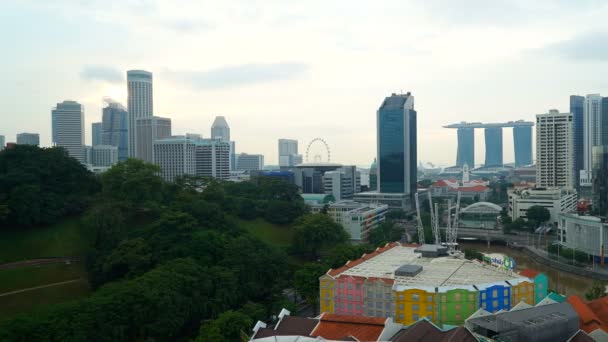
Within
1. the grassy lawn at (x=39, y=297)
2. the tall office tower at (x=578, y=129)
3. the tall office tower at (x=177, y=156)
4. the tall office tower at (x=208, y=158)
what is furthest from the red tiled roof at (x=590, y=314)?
the tall office tower at (x=578, y=129)

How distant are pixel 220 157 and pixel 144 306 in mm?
48943

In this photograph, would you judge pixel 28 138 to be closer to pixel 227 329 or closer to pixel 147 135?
pixel 147 135

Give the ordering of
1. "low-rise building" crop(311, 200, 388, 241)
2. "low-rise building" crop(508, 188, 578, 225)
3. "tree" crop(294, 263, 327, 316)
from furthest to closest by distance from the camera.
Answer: "low-rise building" crop(508, 188, 578, 225)
"low-rise building" crop(311, 200, 388, 241)
"tree" crop(294, 263, 327, 316)

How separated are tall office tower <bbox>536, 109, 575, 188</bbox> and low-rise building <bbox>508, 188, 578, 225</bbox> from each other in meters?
4.79

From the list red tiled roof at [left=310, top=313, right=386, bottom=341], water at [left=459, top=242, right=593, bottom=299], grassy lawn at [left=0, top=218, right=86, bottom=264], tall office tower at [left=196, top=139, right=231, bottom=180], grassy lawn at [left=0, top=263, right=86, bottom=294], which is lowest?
water at [left=459, top=242, right=593, bottom=299]

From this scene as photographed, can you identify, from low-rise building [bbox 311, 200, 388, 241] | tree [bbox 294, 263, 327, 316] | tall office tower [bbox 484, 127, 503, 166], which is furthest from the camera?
tall office tower [bbox 484, 127, 503, 166]

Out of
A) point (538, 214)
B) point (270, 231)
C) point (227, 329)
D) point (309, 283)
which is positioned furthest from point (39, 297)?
point (538, 214)

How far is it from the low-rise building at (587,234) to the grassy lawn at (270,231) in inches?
594

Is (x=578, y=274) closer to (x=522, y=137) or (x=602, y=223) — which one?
(x=602, y=223)

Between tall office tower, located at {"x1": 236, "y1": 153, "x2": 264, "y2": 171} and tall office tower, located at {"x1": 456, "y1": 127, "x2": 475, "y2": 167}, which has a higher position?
tall office tower, located at {"x1": 456, "y1": 127, "x2": 475, "y2": 167}

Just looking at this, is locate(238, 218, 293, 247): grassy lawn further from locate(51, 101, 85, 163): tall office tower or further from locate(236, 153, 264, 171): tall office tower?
locate(236, 153, 264, 171): tall office tower

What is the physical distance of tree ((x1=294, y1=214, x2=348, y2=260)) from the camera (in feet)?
83.6

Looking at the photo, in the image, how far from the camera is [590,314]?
42.9ft

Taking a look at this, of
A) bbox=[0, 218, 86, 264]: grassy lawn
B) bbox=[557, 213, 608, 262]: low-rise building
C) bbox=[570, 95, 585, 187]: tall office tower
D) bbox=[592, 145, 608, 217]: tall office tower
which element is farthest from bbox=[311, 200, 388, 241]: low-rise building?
bbox=[570, 95, 585, 187]: tall office tower
